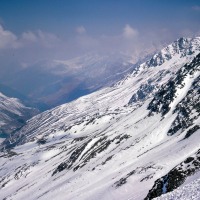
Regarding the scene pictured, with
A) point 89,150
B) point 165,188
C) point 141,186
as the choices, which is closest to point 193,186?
point 165,188

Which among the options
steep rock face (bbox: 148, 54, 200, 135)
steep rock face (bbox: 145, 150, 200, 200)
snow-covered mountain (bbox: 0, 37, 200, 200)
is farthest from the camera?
steep rock face (bbox: 148, 54, 200, 135)

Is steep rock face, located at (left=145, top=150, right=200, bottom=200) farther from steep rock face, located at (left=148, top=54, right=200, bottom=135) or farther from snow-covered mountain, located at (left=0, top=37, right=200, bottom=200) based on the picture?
steep rock face, located at (left=148, top=54, right=200, bottom=135)

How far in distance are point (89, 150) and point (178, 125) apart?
52.5 metres

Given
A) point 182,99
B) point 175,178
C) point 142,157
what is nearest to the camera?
point 175,178

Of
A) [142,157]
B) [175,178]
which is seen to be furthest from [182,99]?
[175,178]

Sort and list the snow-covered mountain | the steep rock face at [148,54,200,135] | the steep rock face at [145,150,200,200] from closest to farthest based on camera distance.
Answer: the steep rock face at [145,150,200,200] → the snow-covered mountain → the steep rock face at [148,54,200,135]

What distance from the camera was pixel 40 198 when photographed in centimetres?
14100

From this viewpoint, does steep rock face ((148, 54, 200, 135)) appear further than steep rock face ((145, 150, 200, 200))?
Yes

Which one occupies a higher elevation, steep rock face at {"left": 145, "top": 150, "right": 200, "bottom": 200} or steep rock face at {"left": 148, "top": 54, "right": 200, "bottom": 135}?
steep rock face at {"left": 148, "top": 54, "right": 200, "bottom": 135}

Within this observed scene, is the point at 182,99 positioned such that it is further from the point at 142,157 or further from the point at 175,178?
the point at 175,178

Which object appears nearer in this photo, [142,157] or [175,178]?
[175,178]

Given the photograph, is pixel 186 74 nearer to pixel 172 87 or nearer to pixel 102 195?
pixel 172 87

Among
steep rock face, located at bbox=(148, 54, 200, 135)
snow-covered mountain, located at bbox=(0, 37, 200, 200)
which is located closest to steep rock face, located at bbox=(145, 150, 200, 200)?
snow-covered mountain, located at bbox=(0, 37, 200, 200)

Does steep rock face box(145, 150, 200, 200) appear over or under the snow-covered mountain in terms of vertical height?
under
